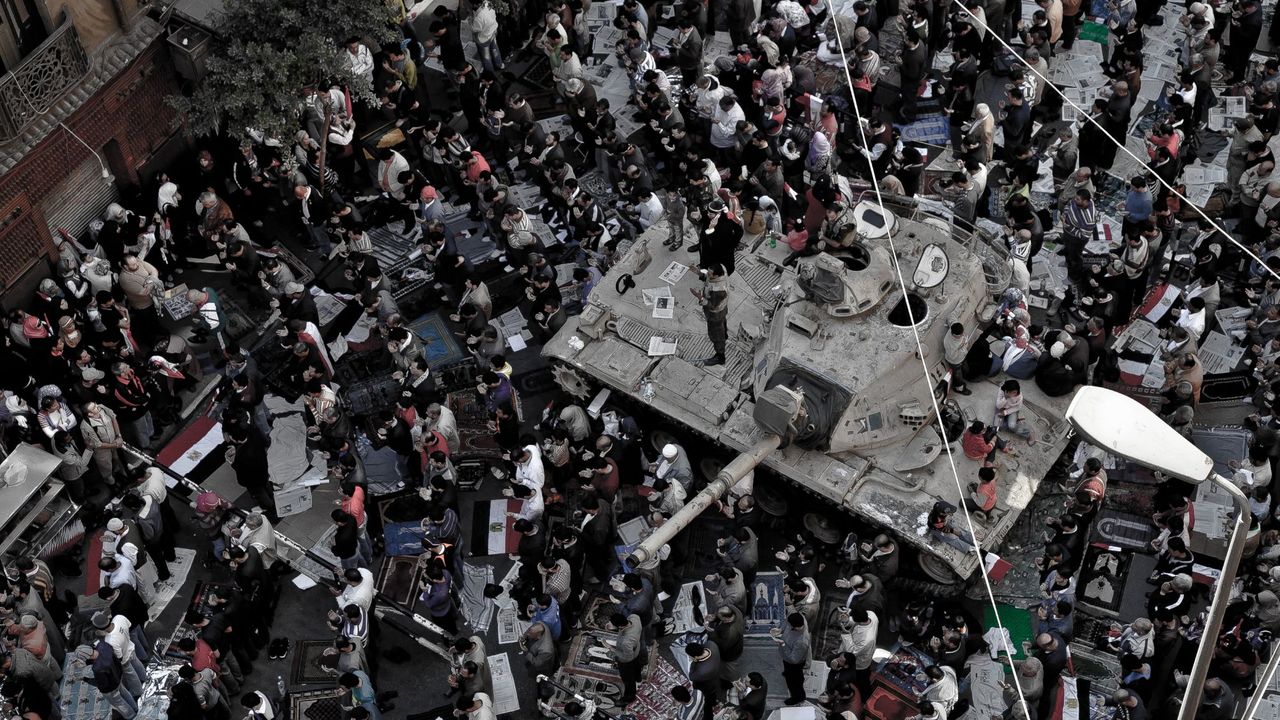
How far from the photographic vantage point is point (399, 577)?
28125 millimetres

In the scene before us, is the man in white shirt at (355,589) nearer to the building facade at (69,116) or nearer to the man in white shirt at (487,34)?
the building facade at (69,116)

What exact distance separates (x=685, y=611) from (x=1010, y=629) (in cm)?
561

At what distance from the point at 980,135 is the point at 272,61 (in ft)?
48.2

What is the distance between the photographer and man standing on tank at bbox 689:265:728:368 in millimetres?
28656

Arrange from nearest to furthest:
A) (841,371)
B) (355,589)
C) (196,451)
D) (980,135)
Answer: (355,589) → (841,371) → (196,451) → (980,135)

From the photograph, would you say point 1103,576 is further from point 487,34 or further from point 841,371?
point 487,34

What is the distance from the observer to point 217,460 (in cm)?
3061

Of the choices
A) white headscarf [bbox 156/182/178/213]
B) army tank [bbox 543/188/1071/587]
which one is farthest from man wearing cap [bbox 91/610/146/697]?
white headscarf [bbox 156/182/178/213]

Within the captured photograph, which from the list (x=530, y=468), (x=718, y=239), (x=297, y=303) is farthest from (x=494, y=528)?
(x=718, y=239)

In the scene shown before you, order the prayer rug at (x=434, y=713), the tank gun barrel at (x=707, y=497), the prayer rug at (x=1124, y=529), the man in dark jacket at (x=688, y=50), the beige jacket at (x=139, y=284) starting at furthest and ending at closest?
the man in dark jacket at (x=688, y=50), the beige jacket at (x=139, y=284), the prayer rug at (x=1124, y=529), the prayer rug at (x=434, y=713), the tank gun barrel at (x=707, y=497)

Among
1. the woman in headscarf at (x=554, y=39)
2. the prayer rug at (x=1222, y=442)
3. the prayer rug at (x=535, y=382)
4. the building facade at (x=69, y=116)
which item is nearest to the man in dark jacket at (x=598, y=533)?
the prayer rug at (x=535, y=382)

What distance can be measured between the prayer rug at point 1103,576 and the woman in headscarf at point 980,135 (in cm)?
900

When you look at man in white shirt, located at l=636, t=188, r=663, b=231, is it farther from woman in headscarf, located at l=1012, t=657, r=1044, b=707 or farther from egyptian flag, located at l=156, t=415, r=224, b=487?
woman in headscarf, located at l=1012, t=657, r=1044, b=707

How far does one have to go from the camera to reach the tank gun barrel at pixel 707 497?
82.3 feet
